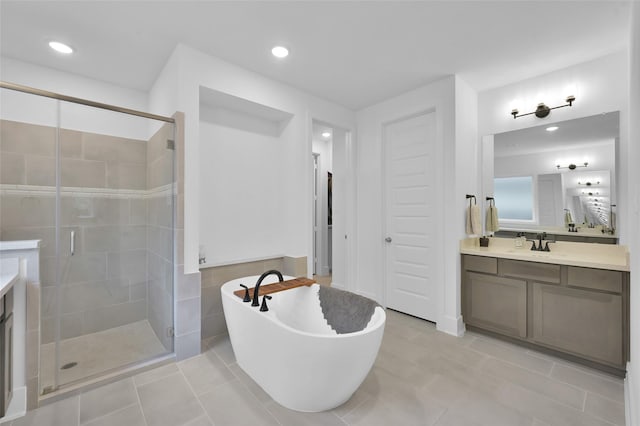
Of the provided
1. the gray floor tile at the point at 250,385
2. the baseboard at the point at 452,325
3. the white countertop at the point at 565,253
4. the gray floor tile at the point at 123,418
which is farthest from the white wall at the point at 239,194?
the white countertop at the point at 565,253

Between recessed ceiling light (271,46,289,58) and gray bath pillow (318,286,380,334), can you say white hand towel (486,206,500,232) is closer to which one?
gray bath pillow (318,286,380,334)

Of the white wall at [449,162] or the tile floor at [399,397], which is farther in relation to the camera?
the white wall at [449,162]

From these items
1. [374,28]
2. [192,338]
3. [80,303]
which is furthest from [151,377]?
[374,28]

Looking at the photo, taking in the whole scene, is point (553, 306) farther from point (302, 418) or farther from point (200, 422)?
point (200, 422)

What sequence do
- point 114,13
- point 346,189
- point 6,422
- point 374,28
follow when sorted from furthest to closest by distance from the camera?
point 346,189
point 374,28
point 114,13
point 6,422

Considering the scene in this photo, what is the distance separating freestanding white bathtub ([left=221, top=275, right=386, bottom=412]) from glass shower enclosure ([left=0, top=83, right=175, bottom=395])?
0.85 metres

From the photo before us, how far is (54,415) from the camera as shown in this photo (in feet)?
5.46

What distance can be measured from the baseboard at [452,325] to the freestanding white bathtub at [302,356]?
1411 millimetres

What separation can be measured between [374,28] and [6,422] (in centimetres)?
350

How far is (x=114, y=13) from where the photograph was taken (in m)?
1.93

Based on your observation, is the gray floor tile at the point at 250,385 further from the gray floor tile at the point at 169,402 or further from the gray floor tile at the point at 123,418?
the gray floor tile at the point at 123,418

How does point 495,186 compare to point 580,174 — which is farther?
point 495,186

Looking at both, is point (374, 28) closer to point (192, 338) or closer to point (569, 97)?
point (569, 97)

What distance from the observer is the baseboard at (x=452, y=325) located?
275cm
